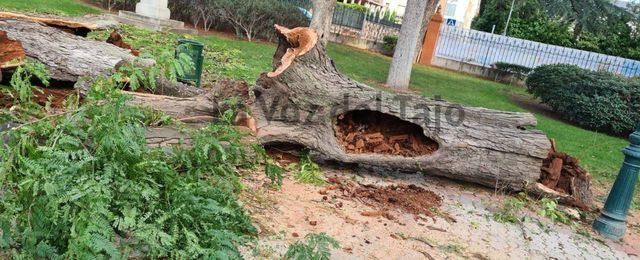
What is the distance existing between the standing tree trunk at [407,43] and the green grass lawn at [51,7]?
302 inches

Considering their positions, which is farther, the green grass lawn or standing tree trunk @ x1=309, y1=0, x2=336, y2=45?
standing tree trunk @ x1=309, y1=0, x2=336, y2=45

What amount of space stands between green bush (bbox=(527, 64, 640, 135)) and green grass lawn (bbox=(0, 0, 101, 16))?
11.4 meters

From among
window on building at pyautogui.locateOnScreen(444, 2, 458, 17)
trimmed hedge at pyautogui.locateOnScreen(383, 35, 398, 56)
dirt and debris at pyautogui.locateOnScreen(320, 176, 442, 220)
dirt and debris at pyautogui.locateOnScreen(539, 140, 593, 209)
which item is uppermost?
window on building at pyautogui.locateOnScreen(444, 2, 458, 17)

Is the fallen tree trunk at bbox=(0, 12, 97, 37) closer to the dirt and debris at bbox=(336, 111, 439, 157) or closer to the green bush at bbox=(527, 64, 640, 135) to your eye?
the dirt and debris at bbox=(336, 111, 439, 157)

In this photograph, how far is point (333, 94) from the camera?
183 inches

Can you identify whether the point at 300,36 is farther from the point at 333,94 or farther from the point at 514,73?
the point at 514,73

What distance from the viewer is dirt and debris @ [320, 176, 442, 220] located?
13.4 feet

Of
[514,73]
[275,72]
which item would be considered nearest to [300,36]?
→ [275,72]

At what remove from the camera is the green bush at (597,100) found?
34.2ft

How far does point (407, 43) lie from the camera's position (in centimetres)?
1117

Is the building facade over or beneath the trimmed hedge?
over

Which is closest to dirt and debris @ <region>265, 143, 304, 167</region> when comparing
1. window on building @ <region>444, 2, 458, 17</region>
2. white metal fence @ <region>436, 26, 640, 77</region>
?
white metal fence @ <region>436, 26, 640, 77</region>

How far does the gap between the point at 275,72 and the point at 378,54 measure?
15.1 meters

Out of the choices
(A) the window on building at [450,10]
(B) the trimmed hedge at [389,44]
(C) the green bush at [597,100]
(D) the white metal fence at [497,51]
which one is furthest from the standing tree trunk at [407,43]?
(A) the window on building at [450,10]
